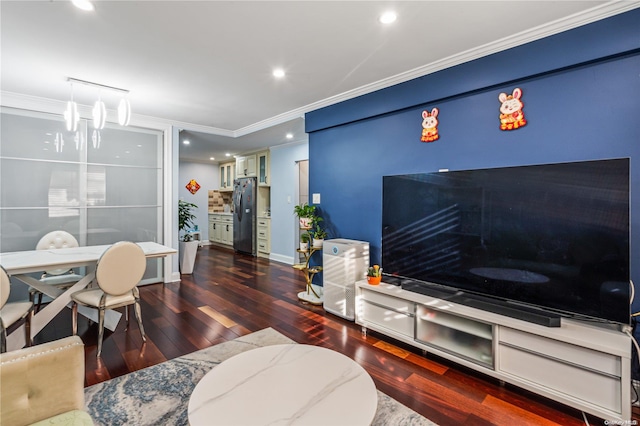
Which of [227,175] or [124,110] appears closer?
[124,110]

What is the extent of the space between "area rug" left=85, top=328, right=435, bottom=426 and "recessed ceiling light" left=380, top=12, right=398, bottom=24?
2568mm

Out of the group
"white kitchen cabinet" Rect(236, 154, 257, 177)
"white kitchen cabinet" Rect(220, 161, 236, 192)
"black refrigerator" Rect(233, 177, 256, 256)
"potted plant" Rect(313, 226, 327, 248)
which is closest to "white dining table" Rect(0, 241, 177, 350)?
"potted plant" Rect(313, 226, 327, 248)

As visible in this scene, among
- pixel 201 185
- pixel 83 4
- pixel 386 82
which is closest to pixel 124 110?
pixel 83 4

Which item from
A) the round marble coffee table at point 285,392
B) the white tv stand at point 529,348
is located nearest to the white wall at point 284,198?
the white tv stand at point 529,348

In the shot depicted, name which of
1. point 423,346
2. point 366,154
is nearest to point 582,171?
point 423,346

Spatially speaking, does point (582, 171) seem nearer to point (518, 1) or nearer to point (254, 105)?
point (518, 1)

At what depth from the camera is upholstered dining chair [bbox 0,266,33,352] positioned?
199cm

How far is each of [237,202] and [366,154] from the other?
450cm

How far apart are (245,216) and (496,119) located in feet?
18.3

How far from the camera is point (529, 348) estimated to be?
186cm

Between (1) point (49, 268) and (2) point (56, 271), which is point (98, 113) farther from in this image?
(2) point (56, 271)

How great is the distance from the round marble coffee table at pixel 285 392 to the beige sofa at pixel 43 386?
0.48 meters

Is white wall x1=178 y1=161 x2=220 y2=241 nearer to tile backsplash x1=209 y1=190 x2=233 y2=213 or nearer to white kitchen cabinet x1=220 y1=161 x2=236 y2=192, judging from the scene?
tile backsplash x1=209 y1=190 x2=233 y2=213

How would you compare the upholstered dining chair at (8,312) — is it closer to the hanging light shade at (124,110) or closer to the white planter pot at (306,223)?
the hanging light shade at (124,110)
